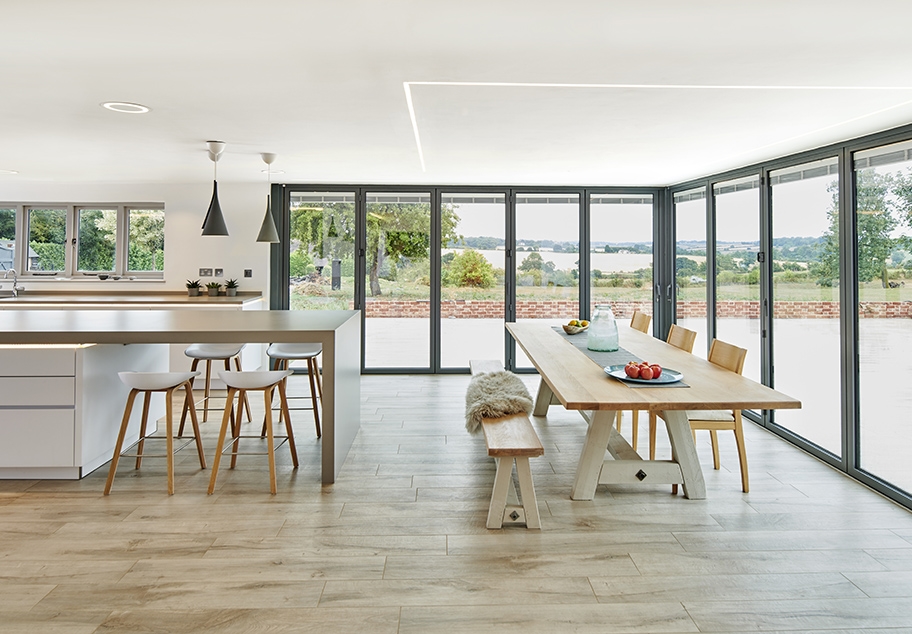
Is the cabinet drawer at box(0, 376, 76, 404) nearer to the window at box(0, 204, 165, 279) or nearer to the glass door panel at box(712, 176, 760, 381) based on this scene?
the window at box(0, 204, 165, 279)

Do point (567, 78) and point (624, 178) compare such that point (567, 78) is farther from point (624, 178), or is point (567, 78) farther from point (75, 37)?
point (624, 178)

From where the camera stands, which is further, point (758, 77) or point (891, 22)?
point (758, 77)

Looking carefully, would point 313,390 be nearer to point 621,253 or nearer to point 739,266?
point 739,266

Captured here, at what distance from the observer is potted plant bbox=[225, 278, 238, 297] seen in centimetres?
695

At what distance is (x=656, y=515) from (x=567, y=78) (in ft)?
7.49

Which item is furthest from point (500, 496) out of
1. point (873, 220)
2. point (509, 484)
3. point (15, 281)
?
point (15, 281)

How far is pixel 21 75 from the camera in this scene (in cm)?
308

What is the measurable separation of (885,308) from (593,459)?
211cm

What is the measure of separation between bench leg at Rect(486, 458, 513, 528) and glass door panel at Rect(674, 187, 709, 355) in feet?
12.9

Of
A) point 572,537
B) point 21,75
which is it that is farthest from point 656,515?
point 21,75

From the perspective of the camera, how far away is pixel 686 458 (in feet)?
11.6

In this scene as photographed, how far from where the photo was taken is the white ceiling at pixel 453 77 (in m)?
2.29

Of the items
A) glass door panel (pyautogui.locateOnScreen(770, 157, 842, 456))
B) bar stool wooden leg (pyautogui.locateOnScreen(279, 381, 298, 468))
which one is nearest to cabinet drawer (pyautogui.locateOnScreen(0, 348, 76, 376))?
bar stool wooden leg (pyautogui.locateOnScreen(279, 381, 298, 468))

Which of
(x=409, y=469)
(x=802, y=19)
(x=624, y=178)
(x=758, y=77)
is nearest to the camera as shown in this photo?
(x=802, y=19)
